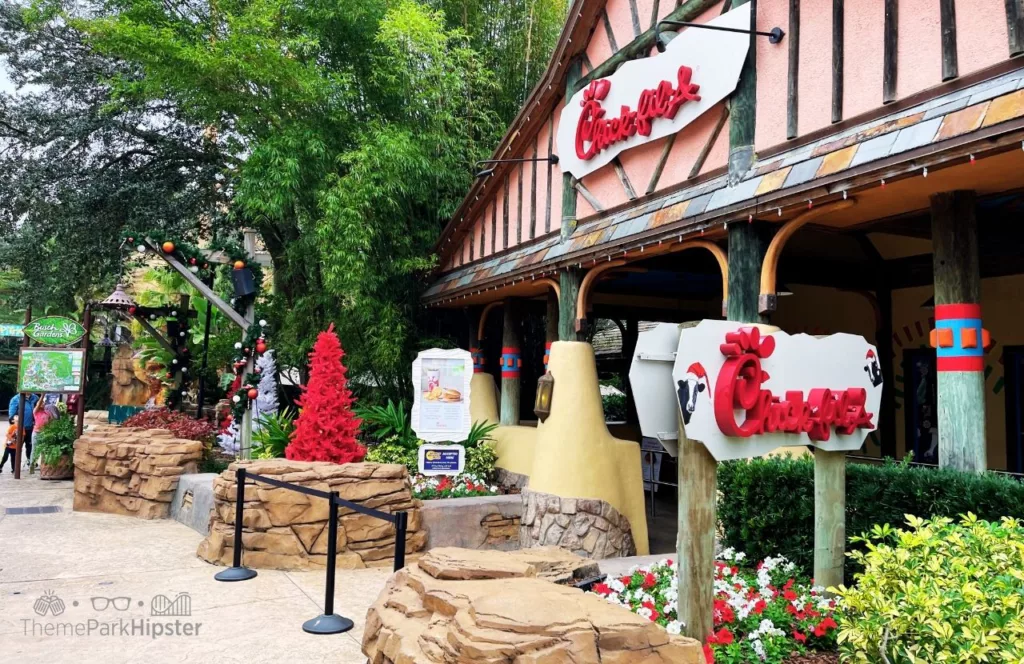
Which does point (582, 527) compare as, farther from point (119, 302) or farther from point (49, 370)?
point (49, 370)

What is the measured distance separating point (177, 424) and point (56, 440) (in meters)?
2.95

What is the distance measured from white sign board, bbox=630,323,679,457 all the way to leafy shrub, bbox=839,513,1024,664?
1.12m

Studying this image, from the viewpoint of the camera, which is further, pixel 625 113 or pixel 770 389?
pixel 625 113

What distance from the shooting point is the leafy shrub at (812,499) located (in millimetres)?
4660

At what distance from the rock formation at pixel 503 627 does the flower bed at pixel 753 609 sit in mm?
713

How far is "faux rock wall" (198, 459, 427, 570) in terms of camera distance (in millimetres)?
7496

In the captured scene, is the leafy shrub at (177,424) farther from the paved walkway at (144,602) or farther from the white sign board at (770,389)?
the white sign board at (770,389)

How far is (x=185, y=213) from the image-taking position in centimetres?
1634

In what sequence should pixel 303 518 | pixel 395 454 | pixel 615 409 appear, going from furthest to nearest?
pixel 615 409 → pixel 395 454 → pixel 303 518

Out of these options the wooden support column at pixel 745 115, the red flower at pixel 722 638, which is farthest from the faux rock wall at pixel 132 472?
the red flower at pixel 722 638

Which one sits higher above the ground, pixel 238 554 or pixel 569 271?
pixel 569 271

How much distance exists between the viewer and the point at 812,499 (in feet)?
18.2

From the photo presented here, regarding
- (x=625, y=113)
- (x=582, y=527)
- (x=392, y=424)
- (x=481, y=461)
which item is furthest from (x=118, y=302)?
(x=625, y=113)

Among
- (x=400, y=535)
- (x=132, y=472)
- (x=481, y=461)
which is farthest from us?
(x=481, y=461)
